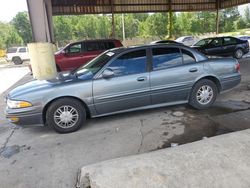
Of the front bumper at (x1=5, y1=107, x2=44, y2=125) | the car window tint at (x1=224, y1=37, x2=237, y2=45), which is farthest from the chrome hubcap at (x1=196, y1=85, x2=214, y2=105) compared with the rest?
the car window tint at (x1=224, y1=37, x2=237, y2=45)

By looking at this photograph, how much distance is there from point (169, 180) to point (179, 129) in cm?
172

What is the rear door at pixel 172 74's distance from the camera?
14.9 feet

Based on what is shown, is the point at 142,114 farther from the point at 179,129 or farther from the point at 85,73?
the point at 85,73

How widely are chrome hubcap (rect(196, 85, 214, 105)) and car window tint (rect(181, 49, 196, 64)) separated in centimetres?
63

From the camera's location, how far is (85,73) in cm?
448

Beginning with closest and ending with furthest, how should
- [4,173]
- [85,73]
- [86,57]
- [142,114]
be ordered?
1. [4,173]
2. [85,73]
3. [142,114]
4. [86,57]

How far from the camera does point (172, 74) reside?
4.58m

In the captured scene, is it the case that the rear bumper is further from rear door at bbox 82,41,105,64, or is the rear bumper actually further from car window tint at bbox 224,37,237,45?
car window tint at bbox 224,37,237,45

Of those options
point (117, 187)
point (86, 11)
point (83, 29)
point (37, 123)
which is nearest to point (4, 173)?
point (37, 123)

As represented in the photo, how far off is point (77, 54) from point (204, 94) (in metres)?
6.61

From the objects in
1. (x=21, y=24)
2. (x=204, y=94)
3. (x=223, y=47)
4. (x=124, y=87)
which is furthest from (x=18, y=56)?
(x=21, y=24)

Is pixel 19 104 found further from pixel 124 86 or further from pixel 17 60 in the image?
pixel 17 60

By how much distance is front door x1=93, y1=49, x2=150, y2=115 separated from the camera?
4219 millimetres

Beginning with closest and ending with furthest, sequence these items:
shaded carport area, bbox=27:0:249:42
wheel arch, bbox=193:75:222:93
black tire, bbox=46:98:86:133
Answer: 1. black tire, bbox=46:98:86:133
2. wheel arch, bbox=193:75:222:93
3. shaded carport area, bbox=27:0:249:42
